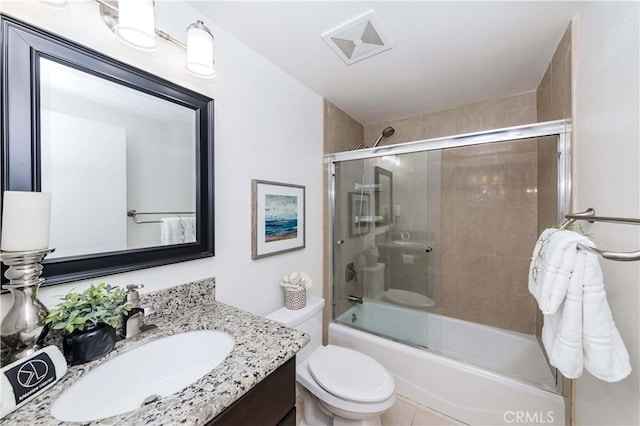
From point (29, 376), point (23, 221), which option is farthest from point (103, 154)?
point (29, 376)

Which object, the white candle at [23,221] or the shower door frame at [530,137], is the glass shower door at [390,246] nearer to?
the shower door frame at [530,137]

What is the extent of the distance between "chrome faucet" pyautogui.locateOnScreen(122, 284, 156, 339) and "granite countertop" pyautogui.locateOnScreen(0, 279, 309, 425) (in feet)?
0.10

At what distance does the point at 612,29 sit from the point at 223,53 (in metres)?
1.60

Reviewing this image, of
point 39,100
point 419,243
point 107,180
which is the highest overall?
point 39,100

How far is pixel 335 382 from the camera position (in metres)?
1.27

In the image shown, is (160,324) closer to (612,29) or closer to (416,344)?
(416,344)

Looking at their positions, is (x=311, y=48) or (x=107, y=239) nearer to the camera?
(x=107, y=239)

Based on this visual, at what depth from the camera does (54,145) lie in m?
0.74

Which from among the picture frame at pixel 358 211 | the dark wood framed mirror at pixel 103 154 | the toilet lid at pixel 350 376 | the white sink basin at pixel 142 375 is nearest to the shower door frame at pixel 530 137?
the picture frame at pixel 358 211

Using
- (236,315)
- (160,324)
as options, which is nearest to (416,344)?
(236,315)

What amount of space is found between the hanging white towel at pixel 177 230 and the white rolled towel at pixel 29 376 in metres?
0.46

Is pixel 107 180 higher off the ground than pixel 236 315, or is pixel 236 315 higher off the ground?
pixel 107 180

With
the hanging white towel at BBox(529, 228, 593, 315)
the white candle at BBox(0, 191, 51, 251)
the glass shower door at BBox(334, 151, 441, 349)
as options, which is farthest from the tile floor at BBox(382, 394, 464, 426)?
the white candle at BBox(0, 191, 51, 251)

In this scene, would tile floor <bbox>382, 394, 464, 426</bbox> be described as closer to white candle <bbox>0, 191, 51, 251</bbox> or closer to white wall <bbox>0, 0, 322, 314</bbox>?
white wall <bbox>0, 0, 322, 314</bbox>
